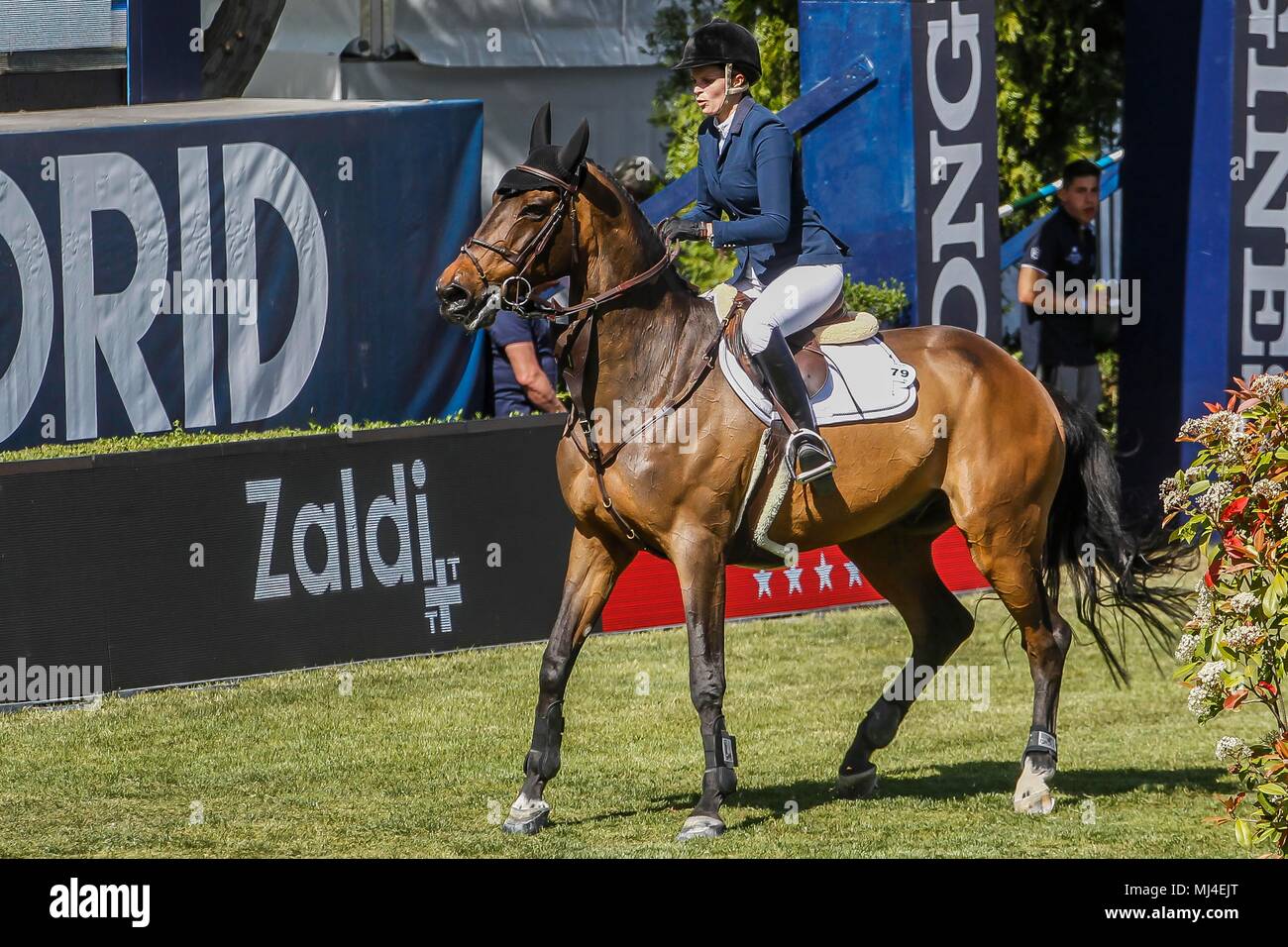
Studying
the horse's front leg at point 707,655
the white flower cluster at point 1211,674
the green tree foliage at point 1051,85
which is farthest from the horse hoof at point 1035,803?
the green tree foliage at point 1051,85

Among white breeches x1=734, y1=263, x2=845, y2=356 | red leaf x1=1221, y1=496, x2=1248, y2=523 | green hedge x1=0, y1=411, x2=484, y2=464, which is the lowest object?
red leaf x1=1221, y1=496, x2=1248, y2=523

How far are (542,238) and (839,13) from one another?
271 inches

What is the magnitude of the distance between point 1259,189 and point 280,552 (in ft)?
26.4

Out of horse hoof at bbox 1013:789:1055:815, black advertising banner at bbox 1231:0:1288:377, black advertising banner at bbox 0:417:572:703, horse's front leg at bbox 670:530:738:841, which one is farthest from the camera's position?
black advertising banner at bbox 1231:0:1288:377

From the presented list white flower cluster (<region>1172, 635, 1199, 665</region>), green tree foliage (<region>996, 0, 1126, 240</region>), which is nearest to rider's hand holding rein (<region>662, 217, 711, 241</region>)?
white flower cluster (<region>1172, 635, 1199, 665</region>)

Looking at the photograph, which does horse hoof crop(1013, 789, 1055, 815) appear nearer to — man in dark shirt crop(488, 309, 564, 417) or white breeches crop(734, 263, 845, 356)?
white breeches crop(734, 263, 845, 356)

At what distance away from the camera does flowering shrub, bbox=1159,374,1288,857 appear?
5.85 meters

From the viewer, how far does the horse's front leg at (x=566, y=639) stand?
728 cm

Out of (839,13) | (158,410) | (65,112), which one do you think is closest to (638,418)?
(158,410)

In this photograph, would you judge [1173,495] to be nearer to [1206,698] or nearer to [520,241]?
[1206,698]

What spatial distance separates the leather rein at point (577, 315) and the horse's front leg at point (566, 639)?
0.18 meters

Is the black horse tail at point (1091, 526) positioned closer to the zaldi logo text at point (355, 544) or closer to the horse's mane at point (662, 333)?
the horse's mane at point (662, 333)

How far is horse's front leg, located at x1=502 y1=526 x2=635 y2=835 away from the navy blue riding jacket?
136 cm

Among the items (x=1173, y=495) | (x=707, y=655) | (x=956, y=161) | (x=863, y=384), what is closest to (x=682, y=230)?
(x=863, y=384)
